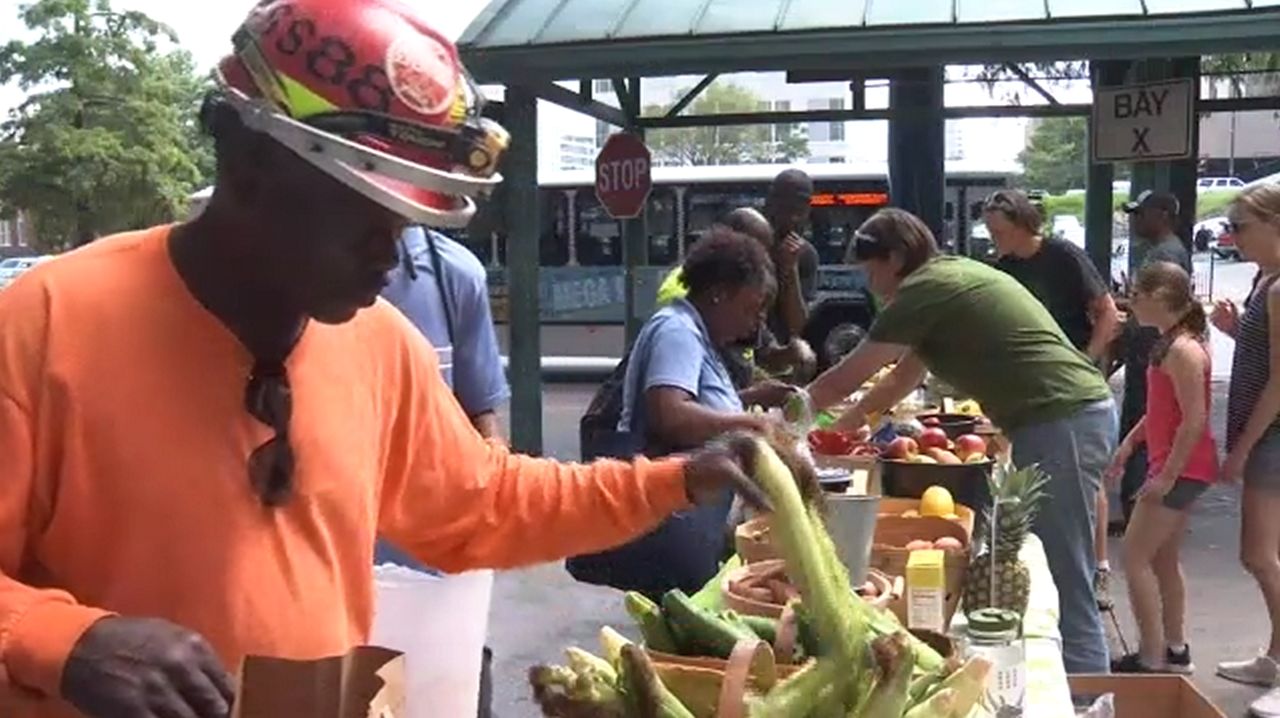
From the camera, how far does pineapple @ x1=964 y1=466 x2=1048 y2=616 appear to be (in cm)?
356

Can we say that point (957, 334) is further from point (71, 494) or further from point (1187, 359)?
point (71, 494)

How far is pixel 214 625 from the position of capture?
1625mm

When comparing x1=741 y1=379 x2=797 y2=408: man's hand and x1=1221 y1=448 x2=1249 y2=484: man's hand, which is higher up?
x1=741 y1=379 x2=797 y2=408: man's hand

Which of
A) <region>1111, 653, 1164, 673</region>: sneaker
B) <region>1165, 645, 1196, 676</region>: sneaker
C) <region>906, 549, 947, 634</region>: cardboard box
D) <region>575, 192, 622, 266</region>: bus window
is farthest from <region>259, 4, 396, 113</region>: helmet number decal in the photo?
<region>575, 192, 622, 266</region>: bus window

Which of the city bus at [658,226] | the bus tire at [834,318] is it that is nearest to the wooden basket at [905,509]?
the bus tire at [834,318]

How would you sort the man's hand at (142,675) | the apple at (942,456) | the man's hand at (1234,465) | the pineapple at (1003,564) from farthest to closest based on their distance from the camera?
the man's hand at (1234,465)
the apple at (942,456)
the pineapple at (1003,564)
the man's hand at (142,675)

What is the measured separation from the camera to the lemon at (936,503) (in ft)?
12.8

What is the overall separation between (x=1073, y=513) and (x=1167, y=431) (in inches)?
47.8

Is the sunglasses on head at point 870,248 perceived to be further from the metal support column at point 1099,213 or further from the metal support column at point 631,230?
the metal support column at point 1099,213

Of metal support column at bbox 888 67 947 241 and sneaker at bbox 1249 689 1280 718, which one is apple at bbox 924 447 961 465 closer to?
sneaker at bbox 1249 689 1280 718

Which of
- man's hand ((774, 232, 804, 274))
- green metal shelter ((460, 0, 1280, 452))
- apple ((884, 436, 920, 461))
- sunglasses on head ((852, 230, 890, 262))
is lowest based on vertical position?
apple ((884, 436, 920, 461))

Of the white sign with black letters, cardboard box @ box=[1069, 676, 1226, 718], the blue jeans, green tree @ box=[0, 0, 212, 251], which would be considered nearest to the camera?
cardboard box @ box=[1069, 676, 1226, 718]

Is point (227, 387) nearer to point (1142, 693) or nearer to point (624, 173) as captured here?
point (1142, 693)

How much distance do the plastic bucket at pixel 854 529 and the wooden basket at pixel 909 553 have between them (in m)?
0.12
